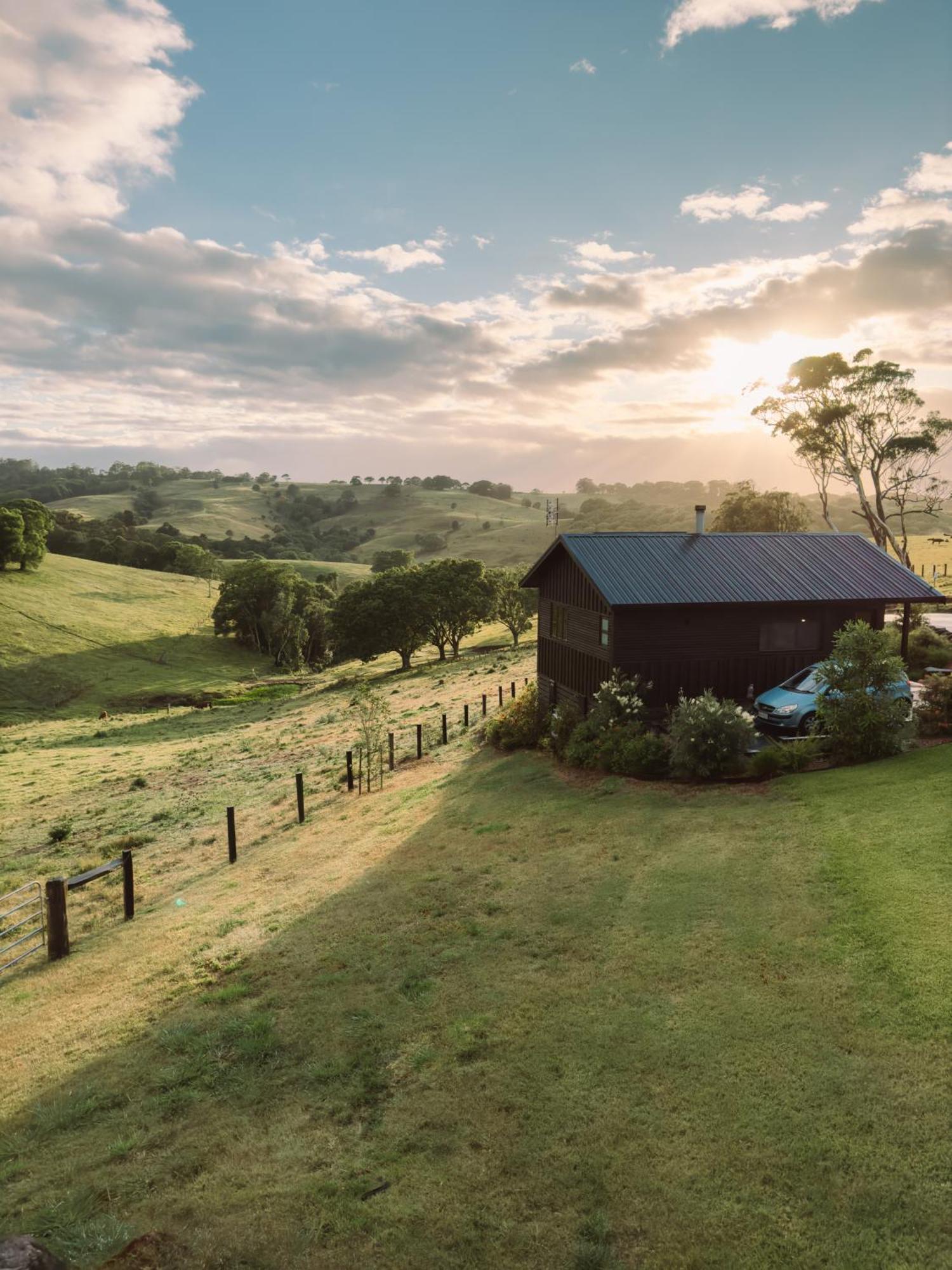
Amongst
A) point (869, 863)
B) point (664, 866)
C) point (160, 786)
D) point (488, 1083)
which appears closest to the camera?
point (488, 1083)

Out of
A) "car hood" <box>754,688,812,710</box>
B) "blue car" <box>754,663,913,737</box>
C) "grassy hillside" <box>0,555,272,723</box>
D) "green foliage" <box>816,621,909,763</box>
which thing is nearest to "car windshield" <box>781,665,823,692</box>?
"blue car" <box>754,663,913,737</box>

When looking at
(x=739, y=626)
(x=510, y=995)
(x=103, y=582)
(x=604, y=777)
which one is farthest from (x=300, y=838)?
(x=103, y=582)

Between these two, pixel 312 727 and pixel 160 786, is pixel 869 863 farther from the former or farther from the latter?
pixel 312 727

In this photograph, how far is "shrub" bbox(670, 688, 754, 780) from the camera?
1872cm

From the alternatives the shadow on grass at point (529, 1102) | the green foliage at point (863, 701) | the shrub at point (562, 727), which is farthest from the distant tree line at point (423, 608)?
the shadow on grass at point (529, 1102)

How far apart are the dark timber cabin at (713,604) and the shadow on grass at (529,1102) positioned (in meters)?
11.3

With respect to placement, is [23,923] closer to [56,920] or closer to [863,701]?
[56,920]

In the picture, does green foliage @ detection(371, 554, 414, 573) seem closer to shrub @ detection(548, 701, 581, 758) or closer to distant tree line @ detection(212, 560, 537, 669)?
distant tree line @ detection(212, 560, 537, 669)

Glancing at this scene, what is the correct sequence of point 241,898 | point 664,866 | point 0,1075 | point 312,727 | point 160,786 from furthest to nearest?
point 312,727
point 160,786
point 241,898
point 664,866
point 0,1075

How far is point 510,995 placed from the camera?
32.8 feet

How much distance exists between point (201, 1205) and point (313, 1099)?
1.72m

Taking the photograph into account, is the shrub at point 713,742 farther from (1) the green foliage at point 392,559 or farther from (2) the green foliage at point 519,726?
(1) the green foliage at point 392,559

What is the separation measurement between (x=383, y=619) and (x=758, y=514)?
34570 mm

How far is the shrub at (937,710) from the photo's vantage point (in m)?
19.1
